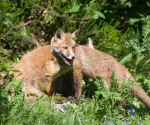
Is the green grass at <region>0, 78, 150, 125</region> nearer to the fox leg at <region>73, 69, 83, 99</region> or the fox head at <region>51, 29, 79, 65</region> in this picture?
the fox leg at <region>73, 69, 83, 99</region>

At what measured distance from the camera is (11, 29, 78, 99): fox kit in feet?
27.5

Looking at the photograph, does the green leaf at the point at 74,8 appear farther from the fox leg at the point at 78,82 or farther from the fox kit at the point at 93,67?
the fox leg at the point at 78,82

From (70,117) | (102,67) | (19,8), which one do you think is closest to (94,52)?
(102,67)

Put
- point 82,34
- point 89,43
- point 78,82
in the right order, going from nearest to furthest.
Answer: point 78,82 → point 89,43 → point 82,34

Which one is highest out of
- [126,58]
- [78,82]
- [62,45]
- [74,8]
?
[74,8]

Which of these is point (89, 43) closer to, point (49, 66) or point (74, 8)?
point (74, 8)

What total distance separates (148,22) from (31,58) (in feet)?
7.45

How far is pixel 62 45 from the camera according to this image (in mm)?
8836

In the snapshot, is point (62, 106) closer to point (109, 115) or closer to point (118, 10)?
point (109, 115)

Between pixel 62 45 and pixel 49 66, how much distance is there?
48 cm

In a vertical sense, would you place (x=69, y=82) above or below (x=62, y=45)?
below

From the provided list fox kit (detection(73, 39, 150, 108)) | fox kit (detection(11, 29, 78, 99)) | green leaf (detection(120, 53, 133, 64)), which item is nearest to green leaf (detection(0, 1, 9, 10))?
fox kit (detection(11, 29, 78, 99))

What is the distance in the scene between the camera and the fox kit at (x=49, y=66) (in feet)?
27.5

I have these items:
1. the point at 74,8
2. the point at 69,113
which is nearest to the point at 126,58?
the point at 74,8
